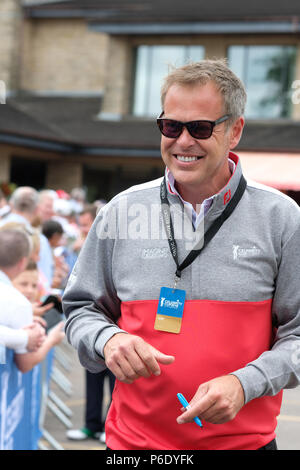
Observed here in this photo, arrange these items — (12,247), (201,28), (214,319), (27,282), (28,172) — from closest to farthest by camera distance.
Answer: (214,319) < (12,247) < (27,282) < (201,28) < (28,172)

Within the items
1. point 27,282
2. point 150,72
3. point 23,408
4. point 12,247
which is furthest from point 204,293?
Answer: point 150,72

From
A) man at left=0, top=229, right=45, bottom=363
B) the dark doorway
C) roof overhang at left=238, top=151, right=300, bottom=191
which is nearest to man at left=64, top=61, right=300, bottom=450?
man at left=0, top=229, right=45, bottom=363

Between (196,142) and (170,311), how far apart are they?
571 mm

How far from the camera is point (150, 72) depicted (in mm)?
21734

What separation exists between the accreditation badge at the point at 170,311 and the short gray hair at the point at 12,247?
237 centimetres

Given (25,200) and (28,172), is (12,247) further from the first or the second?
(28,172)

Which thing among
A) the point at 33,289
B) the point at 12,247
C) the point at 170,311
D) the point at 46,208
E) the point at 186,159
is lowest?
the point at 46,208

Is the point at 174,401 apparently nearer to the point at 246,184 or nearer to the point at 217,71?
the point at 246,184

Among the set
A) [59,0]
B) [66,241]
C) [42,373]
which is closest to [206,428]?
[42,373]

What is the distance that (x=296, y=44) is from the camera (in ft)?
65.6

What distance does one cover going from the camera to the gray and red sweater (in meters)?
2.35

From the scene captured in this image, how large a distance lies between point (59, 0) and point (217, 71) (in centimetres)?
2557

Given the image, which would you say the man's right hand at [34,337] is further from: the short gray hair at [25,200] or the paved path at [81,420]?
the short gray hair at [25,200]
